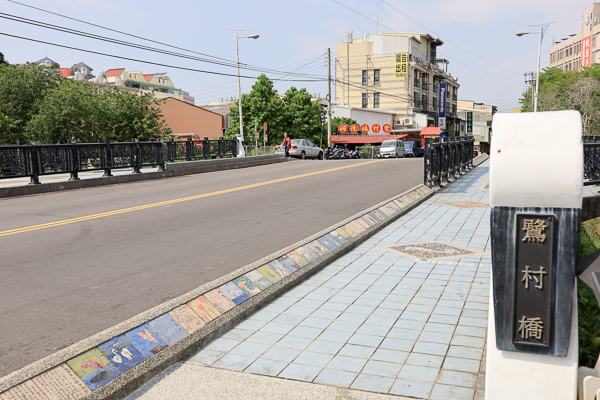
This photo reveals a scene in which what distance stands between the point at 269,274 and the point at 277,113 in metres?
49.2

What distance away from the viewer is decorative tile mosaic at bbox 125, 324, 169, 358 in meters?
3.67

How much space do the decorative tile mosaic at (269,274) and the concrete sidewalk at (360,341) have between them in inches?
9.8

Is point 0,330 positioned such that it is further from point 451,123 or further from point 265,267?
point 451,123

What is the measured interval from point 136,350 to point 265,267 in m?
2.17

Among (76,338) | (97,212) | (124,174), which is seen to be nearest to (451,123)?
(124,174)

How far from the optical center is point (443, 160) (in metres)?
15.2

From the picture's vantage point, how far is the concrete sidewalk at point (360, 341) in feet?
10.8

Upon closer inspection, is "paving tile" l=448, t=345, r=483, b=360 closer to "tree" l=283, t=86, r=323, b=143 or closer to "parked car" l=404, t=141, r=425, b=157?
"parked car" l=404, t=141, r=425, b=157

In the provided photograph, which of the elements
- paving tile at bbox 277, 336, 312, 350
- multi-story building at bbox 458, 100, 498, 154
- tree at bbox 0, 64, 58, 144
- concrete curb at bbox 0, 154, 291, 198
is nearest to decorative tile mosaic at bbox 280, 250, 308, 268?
paving tile at bbox 277, 336, 312, 350

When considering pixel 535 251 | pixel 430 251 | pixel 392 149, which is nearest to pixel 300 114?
pixel 392 149

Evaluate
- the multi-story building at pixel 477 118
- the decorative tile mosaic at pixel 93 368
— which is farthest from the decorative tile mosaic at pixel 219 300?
the multi-story building at pixel 477 118

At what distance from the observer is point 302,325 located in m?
4.40

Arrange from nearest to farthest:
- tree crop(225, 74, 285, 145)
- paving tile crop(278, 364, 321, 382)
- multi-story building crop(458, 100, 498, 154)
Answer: paving tile crop(278, 364, 321, 382)
tree crop(225, 74, 285, 145)
multi-story building crop(458, 100, 498, 154)

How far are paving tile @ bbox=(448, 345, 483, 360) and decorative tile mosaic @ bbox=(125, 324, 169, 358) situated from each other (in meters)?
2.23
